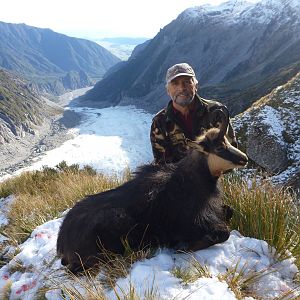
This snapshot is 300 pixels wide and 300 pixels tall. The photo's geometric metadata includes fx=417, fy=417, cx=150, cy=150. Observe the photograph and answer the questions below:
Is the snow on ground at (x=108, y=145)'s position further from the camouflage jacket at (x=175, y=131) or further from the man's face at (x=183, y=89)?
the man's face at (x=183, y=89)

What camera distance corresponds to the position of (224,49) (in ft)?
422

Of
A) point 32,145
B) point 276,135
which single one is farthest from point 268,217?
point 32,145

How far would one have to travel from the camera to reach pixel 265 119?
13234 mm

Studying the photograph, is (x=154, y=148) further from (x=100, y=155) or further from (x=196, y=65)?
(x=196, y=65)

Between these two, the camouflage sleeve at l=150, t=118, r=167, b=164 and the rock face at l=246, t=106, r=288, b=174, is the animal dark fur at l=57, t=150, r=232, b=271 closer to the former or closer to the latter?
the camouflage sleeve at l=150, t=118, r=167, b=164

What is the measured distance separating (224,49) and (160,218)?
130m

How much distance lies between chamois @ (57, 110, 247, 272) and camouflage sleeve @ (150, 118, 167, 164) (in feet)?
4.87

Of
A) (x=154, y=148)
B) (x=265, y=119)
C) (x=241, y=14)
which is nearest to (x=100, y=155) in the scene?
(x=265, y=119)

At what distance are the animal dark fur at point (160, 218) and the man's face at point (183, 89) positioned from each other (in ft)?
3.81

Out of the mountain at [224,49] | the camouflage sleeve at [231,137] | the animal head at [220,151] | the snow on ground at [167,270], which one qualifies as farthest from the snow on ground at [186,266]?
the mountain at [224,49]

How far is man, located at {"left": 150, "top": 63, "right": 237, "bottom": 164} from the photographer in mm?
5387

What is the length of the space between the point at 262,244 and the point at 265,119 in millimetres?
9526

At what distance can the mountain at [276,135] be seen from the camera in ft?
37.8

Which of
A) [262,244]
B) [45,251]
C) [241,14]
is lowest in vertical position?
[45,251]
